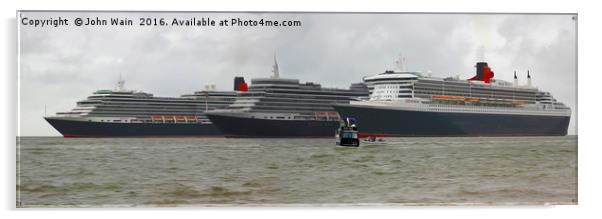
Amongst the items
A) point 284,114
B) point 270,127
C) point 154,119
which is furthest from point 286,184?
point 154,119

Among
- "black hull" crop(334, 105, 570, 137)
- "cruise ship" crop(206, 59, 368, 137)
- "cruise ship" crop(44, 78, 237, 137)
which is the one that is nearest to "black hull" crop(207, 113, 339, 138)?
"cruise ship" crop(206, 59, 368, 137)

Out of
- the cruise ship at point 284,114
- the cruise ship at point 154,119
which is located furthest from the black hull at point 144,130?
the cruise ship at point 284,114

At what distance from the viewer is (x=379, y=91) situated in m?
33.1

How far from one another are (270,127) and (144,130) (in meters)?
7.78

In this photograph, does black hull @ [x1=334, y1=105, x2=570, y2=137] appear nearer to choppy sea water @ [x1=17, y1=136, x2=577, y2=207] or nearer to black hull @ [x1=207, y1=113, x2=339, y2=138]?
black hull @ [x1=207, y1=113, x2=339, y2=138]

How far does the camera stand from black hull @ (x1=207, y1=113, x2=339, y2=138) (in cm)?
3581

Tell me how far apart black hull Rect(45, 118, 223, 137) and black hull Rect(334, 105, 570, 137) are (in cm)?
1132

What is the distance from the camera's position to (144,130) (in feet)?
141

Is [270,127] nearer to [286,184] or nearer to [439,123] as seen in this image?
[439,123]

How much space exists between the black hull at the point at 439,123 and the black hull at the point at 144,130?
37.1 ft

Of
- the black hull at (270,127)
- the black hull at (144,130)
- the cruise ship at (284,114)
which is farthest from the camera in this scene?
the black hull at (144,130)

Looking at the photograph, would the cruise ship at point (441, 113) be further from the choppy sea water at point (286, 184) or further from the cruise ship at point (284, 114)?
the choppy sea water at point (286, 184)

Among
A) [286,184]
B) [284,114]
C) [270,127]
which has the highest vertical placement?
[284,114]

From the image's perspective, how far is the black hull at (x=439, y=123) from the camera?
30.8 metres
